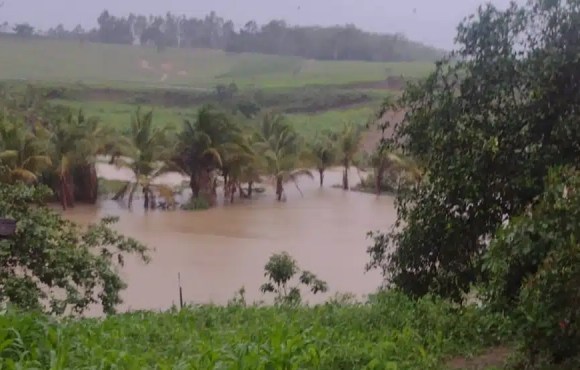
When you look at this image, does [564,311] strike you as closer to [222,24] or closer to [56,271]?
[56,271]

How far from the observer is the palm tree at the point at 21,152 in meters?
15.1

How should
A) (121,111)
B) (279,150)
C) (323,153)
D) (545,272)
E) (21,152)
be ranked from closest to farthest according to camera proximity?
(545,272), (21,152), (279,150), (323,153), (121,111)

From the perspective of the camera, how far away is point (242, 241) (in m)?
15.0

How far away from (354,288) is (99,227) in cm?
499

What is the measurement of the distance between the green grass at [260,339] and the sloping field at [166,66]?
35467 millimetres

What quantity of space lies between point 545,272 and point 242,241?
12.0 m

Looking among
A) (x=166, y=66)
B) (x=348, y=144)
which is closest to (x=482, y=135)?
(x=348, y=144)

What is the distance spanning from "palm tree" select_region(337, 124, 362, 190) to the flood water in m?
1.18

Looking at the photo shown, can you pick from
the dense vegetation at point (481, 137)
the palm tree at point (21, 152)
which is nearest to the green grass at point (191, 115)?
the palm tree at point (21, 152)

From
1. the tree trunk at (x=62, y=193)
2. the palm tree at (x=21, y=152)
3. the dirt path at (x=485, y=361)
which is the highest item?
the dirt path at (x=485, y=361)

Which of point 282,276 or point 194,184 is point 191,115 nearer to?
point 194,184

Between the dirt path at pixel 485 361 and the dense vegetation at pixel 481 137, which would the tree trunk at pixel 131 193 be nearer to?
the dense vegetation at pixel 481 137

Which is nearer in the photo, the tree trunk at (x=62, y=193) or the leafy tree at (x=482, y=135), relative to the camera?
the leafy tree at (x=482, y=135)

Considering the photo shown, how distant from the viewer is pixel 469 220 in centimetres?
584
